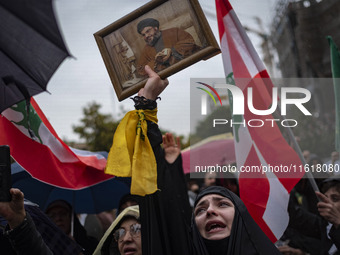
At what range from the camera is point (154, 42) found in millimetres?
2381

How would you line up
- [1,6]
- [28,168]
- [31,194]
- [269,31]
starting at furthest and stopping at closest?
1. [269,31]
2. [31,194]
3. [28,168]
4. [1,6]

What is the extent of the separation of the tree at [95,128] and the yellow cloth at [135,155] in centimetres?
1006

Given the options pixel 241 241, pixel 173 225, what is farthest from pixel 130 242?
pixel 241 241

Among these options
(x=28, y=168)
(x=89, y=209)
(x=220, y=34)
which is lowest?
(x=89, y=209)

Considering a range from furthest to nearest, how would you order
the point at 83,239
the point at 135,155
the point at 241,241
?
the point at 83,239 → the point at 241,241 → the point at 135,155

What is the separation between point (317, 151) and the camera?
17.0 feet

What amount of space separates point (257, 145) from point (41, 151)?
1.72m

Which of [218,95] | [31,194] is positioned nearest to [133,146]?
[218,95]

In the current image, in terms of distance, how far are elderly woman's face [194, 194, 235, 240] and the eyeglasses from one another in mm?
470

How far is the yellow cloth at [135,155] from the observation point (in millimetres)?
2061

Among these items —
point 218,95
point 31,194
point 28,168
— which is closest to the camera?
point 28,168

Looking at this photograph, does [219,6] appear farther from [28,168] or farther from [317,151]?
[317,151]

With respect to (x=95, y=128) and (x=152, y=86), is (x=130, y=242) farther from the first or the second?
(x=95, y=128)

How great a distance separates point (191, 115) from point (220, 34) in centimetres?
74
